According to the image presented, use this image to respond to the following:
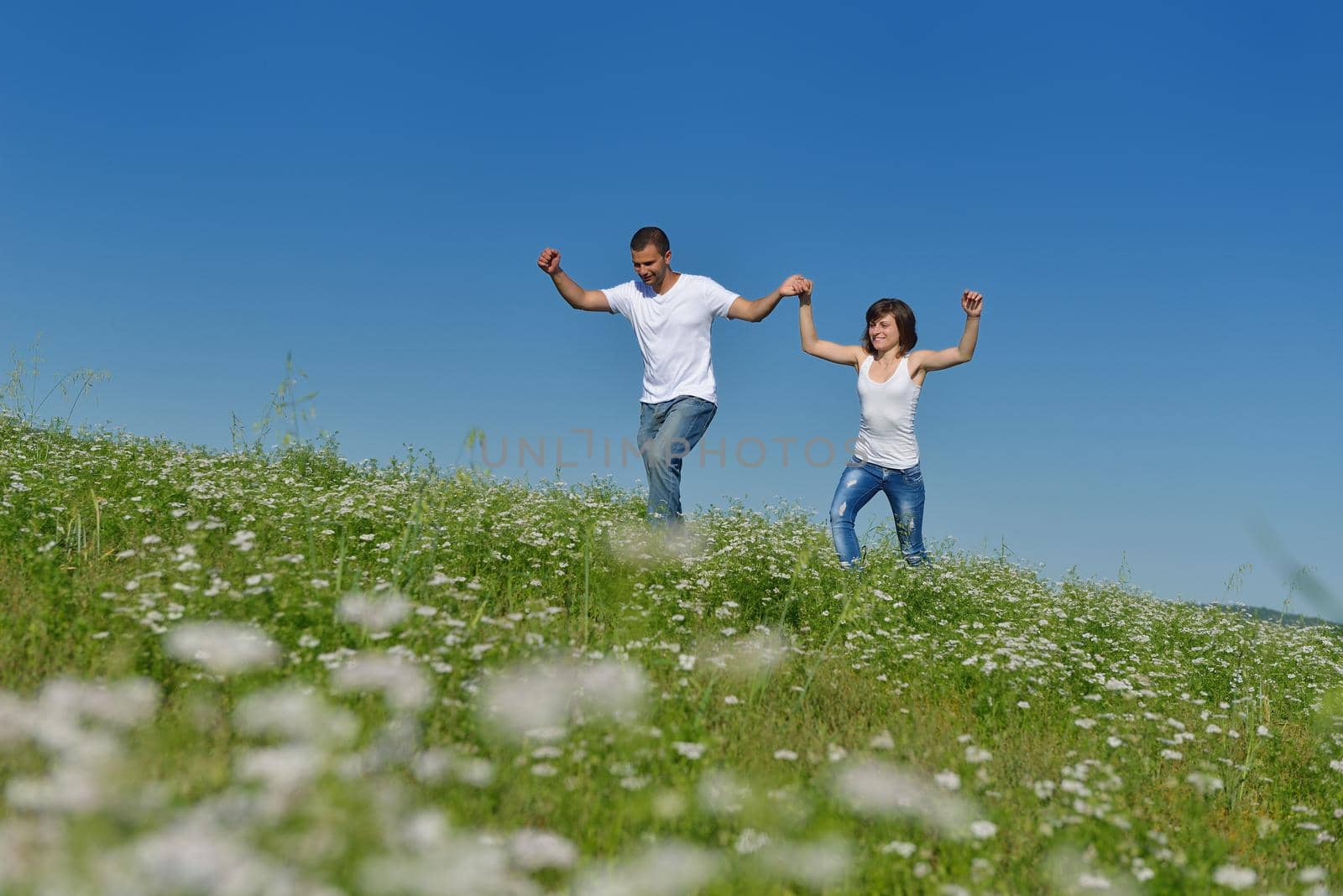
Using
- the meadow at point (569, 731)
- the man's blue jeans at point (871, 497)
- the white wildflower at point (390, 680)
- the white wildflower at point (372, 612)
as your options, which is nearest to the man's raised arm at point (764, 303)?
the man's blue jeans at point (871, 497)

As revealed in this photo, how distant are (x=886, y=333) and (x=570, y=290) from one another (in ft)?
11.4

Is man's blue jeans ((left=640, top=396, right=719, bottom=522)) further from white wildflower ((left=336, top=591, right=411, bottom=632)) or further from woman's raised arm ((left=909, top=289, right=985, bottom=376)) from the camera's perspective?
white wildflower ((left=336, top=591, right=411, bottom=632))

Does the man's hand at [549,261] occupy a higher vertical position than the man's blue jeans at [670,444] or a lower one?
higher

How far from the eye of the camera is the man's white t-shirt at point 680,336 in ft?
32.4

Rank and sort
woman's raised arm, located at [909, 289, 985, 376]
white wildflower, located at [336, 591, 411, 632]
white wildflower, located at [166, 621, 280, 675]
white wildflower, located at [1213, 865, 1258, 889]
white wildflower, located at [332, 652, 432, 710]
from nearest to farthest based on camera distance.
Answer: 1. white wildflower, located at [1213, 865, 1258, 889]
2. white wildflower, located at [332, 652, 432, 710]
3. white wildflower, located at [166, 621, 280, 675]
4. white wildflower, located at [336, 591, 411, 632]
5. woman's raised arm, located at [909, 289, 985, 376]

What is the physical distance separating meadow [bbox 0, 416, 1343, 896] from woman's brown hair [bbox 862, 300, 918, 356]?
9.15 ft

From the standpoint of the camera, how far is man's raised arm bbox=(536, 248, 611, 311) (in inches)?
408

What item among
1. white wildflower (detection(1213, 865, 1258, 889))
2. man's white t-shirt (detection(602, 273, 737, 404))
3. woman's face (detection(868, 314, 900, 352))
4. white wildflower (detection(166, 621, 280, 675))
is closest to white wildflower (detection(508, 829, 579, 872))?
white wildflower (detection(166, 621, 280, 675))

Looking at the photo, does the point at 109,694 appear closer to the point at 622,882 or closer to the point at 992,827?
the point at 622,882

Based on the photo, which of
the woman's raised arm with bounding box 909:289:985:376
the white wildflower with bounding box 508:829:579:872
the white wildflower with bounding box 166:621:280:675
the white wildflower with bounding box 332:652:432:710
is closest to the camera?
the white wildflower with bounding box 508:829:579:872

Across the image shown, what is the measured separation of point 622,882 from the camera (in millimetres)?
3113

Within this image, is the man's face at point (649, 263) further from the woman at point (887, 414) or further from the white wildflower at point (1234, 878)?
the white wildflower at point (1234, 878)

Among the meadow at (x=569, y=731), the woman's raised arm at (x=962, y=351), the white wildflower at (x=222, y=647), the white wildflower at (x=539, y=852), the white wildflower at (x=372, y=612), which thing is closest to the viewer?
the meadow at (x=569, y=731)

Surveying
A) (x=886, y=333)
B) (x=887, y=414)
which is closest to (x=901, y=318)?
(x=886, y=333)
